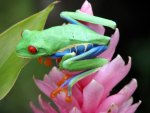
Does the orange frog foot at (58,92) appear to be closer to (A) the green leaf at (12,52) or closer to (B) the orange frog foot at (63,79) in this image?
(B) the orange frog foot at (63,79)

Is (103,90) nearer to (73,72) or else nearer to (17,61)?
(73,72)

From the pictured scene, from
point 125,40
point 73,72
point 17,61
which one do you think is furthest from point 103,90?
point 125,40

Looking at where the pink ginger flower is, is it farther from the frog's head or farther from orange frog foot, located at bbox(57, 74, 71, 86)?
the frog's head

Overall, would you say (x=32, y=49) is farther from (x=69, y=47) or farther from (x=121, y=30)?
(x=121, y=30)

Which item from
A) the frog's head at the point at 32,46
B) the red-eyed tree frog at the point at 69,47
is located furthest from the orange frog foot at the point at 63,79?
the frog's head at the point at 32,46

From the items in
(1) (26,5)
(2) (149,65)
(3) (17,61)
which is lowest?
(2) (149,65)

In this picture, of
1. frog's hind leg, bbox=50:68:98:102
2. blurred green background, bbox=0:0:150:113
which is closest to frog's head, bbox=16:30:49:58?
frog's hind leg, bbox=50:68:98:102

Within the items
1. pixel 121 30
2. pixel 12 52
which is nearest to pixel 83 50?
pixel 12 52
